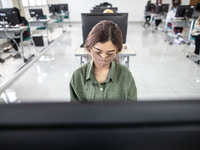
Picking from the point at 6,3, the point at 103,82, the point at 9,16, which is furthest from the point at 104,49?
the point at 6,3

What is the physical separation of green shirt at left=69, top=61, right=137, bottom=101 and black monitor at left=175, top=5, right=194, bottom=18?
510 centimetres

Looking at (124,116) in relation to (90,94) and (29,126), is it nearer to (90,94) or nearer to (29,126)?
(29,126)

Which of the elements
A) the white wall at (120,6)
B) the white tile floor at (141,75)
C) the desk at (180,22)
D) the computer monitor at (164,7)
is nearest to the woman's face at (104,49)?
the white tile floor at (141,75)

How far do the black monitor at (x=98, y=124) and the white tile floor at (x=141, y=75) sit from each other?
1.71 m

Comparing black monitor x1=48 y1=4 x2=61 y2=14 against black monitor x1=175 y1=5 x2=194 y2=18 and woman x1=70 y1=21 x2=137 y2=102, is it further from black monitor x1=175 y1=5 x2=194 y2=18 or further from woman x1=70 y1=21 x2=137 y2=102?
woman x1=70 y1=21 x2=137 y2=102

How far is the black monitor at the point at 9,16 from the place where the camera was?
11.8ft

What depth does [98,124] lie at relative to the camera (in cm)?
17

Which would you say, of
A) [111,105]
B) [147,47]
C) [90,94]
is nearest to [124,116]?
[111,105]

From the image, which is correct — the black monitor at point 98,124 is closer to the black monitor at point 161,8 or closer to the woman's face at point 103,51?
the woman's face at point 103,51

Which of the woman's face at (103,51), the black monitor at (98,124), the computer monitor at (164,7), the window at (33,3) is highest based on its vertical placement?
the window at (33,3)

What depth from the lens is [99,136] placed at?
0.58 feet

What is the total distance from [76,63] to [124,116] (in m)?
3.71

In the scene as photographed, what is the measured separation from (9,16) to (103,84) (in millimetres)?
3812

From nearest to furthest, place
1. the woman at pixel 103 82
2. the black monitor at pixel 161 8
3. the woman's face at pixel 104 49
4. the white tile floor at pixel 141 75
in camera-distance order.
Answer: the woman's face at pixel 104 49 → the woman at pixel 103 82 → the white tile floor at pixel 141 75 → the black monitor at pixel 161 8
